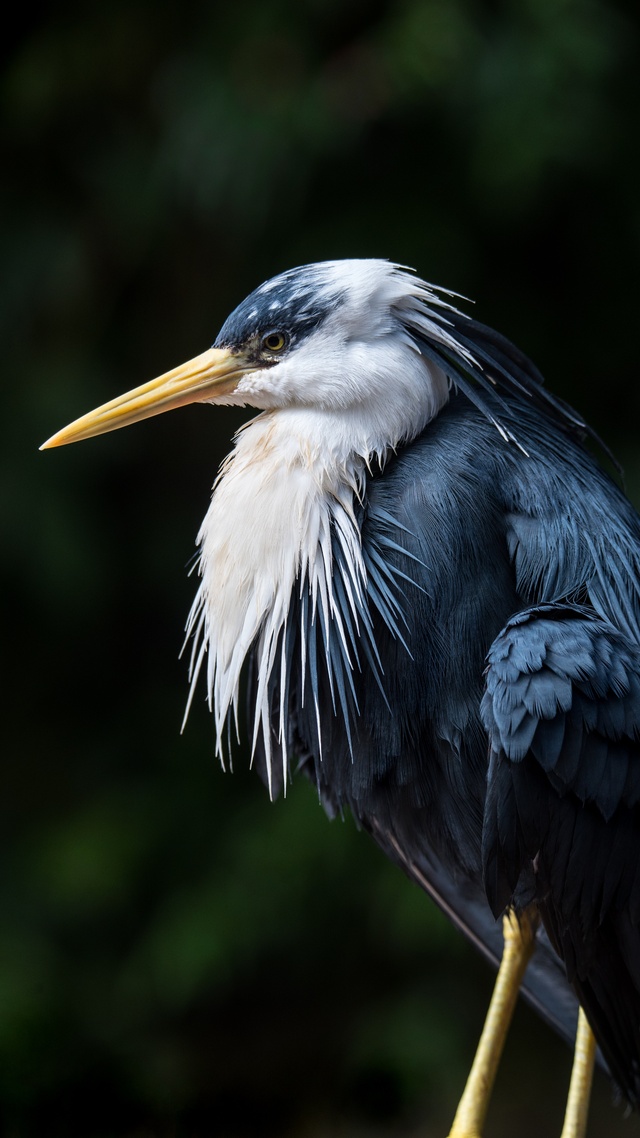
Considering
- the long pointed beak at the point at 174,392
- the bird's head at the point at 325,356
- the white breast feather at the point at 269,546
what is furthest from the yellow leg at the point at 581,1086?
the long pointed beak at the point at 174,392

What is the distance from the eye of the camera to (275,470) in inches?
48.6

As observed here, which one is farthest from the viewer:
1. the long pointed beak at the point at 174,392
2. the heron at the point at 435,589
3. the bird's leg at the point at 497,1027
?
the bird's leg at the point at 497,1027

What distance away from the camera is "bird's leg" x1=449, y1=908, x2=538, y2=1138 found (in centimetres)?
138

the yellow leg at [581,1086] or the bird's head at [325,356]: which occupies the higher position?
the bird's head at [325,356]

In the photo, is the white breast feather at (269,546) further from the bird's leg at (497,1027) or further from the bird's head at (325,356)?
the bird's leg at (497,1027)

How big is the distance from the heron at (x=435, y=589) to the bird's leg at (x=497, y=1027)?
0.15 meters

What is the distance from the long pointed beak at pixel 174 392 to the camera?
1261 millimetres

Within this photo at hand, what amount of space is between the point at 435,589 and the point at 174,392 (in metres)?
0.37

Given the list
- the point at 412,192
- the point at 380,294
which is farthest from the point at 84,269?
the point at 380,294

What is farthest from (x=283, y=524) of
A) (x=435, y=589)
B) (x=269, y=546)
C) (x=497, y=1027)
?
(x=497, y=1027)

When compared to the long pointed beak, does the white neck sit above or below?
below

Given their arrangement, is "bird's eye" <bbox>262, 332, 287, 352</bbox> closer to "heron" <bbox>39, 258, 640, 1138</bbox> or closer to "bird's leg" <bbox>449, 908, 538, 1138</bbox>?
"heron" <bbox>39, 258, 640, 1138</bbox>

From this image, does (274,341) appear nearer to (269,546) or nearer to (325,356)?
(325,356)

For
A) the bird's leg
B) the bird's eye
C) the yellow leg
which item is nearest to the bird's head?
the bird's eye
